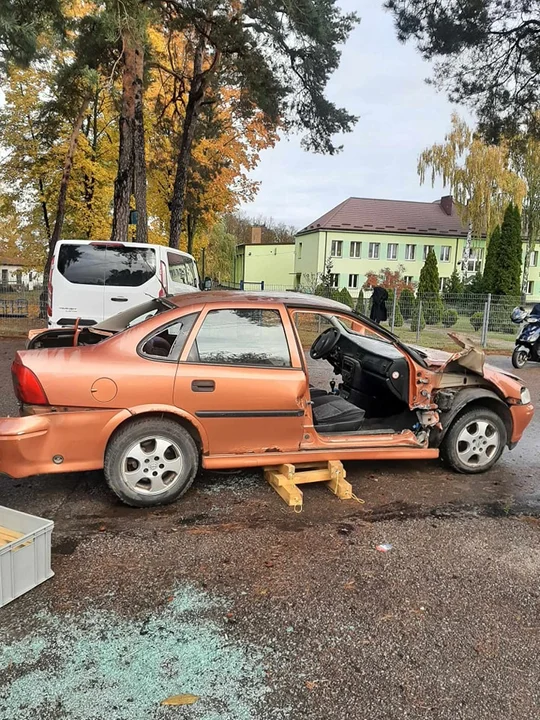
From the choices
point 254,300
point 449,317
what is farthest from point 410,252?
point 254,300

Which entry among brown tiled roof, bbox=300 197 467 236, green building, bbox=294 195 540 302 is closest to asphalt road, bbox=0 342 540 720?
green building, bbox=294 195 540 302

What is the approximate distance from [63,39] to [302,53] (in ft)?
17.9

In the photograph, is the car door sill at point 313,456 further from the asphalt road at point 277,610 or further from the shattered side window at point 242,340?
the shattered side window at point 242,340

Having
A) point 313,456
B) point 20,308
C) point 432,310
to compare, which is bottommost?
point 313,456

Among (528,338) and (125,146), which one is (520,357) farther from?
(125,146)

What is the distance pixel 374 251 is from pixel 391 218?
3.75 m

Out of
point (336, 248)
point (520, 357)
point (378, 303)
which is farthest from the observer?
point (336, 248)

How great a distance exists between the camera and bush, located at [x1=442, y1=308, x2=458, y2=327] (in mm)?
17688

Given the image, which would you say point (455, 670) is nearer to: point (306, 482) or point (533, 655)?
point (533, 655)

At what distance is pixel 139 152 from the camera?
13.0 meters

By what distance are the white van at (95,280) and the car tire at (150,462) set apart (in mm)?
5763

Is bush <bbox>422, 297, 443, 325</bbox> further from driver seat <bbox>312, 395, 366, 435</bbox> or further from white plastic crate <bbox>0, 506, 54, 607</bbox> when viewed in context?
white plastic crate <bbox>0, 506, 54, 607</bbox>

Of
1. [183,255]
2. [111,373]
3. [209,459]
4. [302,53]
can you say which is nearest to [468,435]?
[209,459]

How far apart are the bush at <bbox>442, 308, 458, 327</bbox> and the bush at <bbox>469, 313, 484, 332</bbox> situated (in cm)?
55
